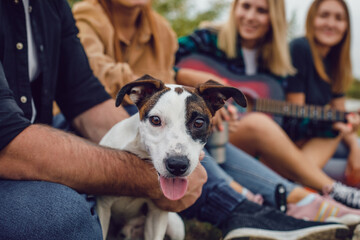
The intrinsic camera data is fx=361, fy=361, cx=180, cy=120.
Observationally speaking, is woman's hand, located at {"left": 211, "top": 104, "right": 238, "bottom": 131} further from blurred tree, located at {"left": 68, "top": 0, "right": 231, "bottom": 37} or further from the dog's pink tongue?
blurred tree, located at {"left": 68, "top": 0, "right": 231, "bottom": 37}

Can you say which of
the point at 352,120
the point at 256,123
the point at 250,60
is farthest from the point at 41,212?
the point at 352,120

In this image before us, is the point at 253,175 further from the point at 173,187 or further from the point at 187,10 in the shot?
the point at 187,10

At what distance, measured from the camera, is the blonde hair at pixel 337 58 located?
4742 millimetres

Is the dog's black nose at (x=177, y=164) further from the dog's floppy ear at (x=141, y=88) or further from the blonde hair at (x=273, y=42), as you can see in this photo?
the blonde hair at (x=273, y=42)

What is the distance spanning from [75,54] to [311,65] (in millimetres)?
3342

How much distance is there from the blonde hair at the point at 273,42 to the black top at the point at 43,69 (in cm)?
237

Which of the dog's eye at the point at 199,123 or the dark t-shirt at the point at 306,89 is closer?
the dog's eye at the point at 199,123

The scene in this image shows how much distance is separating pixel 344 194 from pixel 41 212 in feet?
9.32

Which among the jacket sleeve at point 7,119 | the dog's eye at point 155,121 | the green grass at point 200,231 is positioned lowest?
the green grass at point 200,231

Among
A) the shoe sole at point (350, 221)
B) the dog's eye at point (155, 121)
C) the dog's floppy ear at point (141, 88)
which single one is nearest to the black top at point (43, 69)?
the dog's floppy ear at point (141, 88)

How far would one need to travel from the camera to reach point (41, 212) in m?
→ 1.58

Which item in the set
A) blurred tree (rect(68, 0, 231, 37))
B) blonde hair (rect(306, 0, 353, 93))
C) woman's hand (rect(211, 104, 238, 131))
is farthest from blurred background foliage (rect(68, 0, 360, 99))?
woman's hand (rect(211, 104, 238, 131))

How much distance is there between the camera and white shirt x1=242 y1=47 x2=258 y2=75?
14.6 ft

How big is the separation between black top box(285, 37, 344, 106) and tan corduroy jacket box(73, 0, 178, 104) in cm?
195
